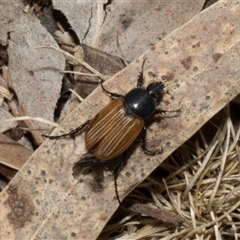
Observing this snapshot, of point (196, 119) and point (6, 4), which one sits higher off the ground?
point (6, 4)

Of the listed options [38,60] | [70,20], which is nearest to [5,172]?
[38,60]

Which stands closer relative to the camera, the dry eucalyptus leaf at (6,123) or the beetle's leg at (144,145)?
the beetle's leg at (144,145)

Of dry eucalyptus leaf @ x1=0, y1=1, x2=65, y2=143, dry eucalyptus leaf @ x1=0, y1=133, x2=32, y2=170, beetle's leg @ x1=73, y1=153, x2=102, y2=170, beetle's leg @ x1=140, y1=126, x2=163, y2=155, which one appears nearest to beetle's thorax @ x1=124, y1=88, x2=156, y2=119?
beetle's leg @ x1=140, y1=126, x2=163, y2=155

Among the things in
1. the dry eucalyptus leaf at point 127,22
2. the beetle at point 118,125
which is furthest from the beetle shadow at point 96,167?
the dry eucalyptus leaf at point 127,22

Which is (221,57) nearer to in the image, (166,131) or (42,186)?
(166,131)

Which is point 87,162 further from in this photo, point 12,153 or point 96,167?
point 12,153

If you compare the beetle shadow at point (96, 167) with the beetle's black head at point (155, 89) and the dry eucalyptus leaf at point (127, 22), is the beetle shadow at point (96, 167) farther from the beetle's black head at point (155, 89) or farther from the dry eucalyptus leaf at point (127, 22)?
the dry eucalyptus leaf at point (127, 22)

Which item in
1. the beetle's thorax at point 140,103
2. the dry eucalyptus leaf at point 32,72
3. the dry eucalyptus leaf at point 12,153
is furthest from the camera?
the dry eucalyptus leaf at point 32,72
